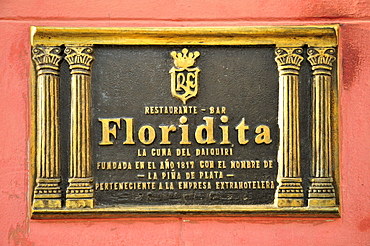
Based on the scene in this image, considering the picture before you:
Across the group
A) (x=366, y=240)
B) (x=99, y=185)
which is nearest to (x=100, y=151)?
(x=99, y=185)

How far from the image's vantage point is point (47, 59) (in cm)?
271

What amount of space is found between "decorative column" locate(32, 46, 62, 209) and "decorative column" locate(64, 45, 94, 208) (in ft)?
0.29

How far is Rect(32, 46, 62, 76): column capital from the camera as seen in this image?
2705mm

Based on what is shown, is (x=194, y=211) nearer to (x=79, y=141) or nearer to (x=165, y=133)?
(x=165, y=133)

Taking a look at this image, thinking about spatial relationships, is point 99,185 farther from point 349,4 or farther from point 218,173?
point 349,4

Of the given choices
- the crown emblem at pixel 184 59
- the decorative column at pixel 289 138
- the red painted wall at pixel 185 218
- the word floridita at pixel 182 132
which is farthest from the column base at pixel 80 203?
the decorative column at pixel 289 138

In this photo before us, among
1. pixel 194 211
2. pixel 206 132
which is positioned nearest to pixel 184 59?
pixel 206 132

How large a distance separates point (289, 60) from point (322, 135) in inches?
20.9

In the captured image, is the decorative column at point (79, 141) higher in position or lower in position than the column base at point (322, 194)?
higher

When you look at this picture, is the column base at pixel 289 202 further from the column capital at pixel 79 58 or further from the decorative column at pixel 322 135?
the column capital at pixel 79 58

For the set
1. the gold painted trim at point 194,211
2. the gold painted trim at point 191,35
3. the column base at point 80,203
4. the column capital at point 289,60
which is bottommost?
the gold painted trim at point 194,211

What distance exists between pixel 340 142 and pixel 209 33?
3.66ft

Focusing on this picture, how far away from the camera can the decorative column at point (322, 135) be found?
2721 mm

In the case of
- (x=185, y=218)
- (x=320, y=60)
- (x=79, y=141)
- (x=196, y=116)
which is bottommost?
(x=185, y=218)
